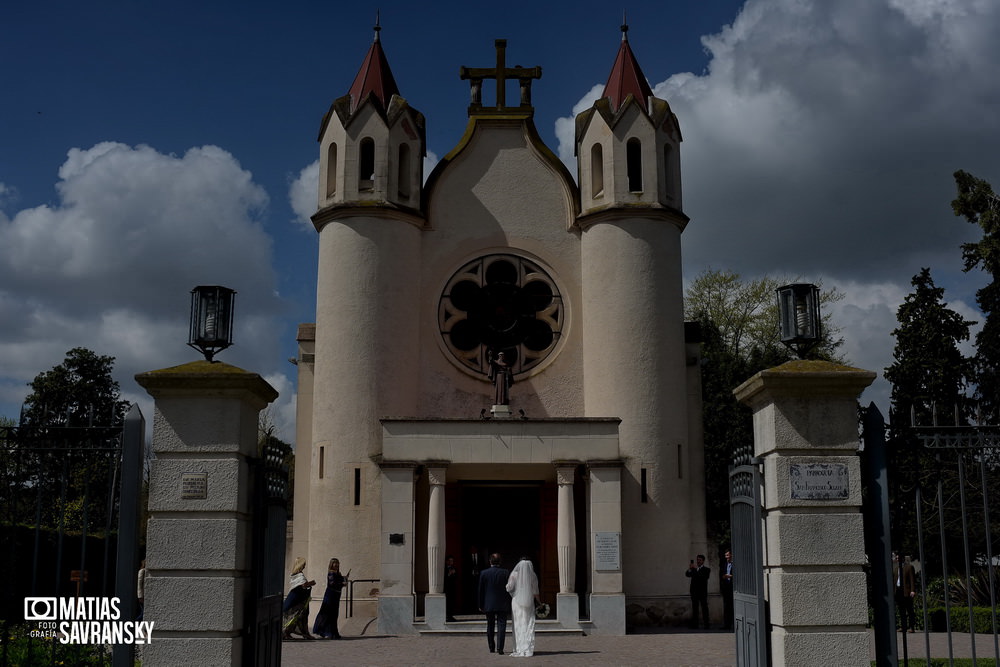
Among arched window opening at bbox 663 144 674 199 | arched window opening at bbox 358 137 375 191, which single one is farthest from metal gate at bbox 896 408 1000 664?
arched window opening at bbox 358 137 375 191

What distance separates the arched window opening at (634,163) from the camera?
26.1 m

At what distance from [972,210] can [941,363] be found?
7.15 metres

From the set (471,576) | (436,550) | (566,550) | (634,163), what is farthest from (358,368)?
(634,163)

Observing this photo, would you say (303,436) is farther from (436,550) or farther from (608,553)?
(608,553)

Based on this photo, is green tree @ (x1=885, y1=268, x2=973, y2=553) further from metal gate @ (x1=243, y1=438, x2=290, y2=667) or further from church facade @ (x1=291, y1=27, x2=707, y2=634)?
metal gate @ (x1=243, y1=438, x2=290, y2=667)

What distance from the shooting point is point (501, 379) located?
2434 cm

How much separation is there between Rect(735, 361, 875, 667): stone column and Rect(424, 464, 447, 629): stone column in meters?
12.4

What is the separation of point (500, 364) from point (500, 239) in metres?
3.87

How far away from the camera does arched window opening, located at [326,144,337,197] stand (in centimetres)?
2619

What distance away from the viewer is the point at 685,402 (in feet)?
82.3

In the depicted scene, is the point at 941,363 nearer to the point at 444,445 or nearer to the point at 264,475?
the point at 444,445

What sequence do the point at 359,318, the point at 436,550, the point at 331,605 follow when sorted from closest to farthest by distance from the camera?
the point at 331,605 → the point at 436,550 → the point at 359,318

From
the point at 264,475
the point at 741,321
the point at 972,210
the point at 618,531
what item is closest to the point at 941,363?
the point at 972,210

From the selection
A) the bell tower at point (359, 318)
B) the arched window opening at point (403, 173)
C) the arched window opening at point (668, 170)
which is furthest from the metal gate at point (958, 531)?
the arched window opening at point (403, 173)
